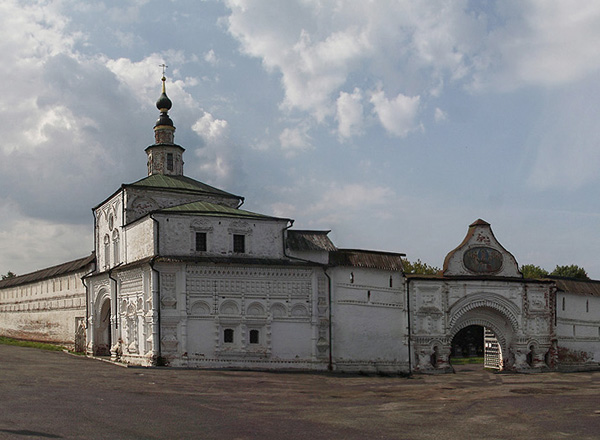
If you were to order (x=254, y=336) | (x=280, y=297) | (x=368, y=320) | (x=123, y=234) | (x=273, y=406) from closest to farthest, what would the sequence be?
(x=273, y=406) < (x=254, y=336) < (x=280, y=297) < (x=368, y=320) < (x=123, y=234)

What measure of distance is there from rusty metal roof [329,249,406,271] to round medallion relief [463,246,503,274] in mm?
2934

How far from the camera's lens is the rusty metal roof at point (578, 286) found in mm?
30203

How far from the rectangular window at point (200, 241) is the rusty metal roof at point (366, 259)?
17.0 ft

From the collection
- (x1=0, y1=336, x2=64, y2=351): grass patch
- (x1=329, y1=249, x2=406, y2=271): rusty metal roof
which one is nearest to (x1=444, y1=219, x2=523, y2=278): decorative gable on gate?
(x1=329, y1=249, x2=406, y2=271): rusty metal roof

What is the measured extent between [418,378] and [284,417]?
43.5ft

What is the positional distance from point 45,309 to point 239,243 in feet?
62.9

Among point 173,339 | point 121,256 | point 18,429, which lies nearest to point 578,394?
point 173,339

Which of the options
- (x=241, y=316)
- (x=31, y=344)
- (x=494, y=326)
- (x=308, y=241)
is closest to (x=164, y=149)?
(x=308, y=241)

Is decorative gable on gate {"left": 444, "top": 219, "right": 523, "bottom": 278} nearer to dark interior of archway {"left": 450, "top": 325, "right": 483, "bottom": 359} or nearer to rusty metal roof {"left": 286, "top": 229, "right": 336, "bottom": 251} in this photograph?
rusty metal roof {"left": 286, "top": 229, "right": 336, "bottom": 251}

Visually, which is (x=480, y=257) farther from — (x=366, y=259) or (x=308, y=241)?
(x=308, y=241)

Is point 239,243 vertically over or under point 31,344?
over

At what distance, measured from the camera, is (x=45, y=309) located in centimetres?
→ 3938

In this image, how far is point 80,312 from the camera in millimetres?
34062

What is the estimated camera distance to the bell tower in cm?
3250
